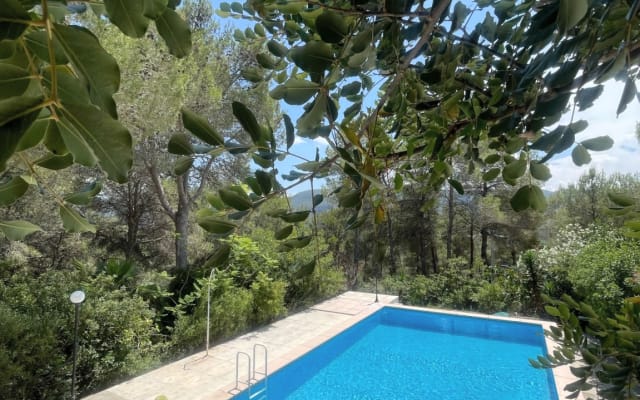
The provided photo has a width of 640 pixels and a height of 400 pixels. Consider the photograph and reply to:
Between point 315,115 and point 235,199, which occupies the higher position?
point 315,115

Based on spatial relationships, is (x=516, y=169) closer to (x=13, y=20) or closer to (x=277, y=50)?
(x=277, y=50)

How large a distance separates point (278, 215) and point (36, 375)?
4600 millimetres

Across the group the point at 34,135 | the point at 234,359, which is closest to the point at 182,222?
the point at 234,359

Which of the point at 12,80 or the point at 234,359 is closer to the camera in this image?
the point at 12,80

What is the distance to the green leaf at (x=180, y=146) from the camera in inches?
18.0

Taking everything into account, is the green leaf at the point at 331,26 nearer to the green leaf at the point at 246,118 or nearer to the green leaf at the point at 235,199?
the green leaf at the point at 246,118

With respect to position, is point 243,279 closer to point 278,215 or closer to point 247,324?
point 247,324

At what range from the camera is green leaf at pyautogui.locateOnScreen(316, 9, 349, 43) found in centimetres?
43

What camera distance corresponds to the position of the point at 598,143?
2.30 feet

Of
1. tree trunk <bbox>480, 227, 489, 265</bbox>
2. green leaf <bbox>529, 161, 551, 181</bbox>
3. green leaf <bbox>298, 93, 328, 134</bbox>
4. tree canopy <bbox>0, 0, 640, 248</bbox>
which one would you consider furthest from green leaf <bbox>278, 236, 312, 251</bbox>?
tree trunk <bbox>480, 227, 489, 265</bbox>

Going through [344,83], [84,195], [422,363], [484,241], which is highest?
→ [344,83]

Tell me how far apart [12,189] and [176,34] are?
0.29 meters

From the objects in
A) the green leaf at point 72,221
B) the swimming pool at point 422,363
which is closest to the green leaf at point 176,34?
the green leaf at point 72,221

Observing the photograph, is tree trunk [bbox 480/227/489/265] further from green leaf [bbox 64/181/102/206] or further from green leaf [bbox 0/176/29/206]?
green leaf [bbox 0/176/29/206]
